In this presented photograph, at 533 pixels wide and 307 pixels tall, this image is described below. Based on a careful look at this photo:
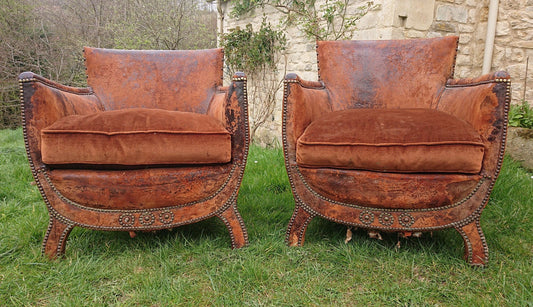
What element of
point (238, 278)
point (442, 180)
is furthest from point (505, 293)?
point (238, 278)

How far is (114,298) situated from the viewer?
1.29 metres

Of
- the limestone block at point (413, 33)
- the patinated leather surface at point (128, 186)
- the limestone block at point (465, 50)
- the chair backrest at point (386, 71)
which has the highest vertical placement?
the limestone block at point (413, 33)

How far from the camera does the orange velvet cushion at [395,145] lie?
4.44 feet

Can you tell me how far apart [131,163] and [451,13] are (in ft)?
11.6

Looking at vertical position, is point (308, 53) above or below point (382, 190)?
above

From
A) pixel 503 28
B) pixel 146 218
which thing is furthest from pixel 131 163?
pixel 503 28

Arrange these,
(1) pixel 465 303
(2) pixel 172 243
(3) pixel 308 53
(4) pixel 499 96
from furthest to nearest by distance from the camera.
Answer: (3) pixel 308 53
(2) pixel 172 243
(4) pixel 499 96
(1) pixel 465 303

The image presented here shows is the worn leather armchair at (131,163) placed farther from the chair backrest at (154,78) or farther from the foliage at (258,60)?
the foliage at (258,60)

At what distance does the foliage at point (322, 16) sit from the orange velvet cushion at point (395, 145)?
2.35 m

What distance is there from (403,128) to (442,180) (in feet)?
0.84

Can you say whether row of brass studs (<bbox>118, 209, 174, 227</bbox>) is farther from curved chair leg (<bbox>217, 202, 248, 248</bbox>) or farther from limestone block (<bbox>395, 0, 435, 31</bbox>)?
limestone block (<bbox>395, 0, 435, 31</bbox>)

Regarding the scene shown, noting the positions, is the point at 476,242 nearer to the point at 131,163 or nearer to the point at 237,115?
the point at 237,115

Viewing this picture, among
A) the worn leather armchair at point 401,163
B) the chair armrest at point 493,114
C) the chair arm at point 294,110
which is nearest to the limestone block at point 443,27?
the worn leather armchair at point 401,163

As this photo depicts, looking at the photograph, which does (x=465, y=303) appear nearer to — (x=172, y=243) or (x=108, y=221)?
(x=172, y=243)
